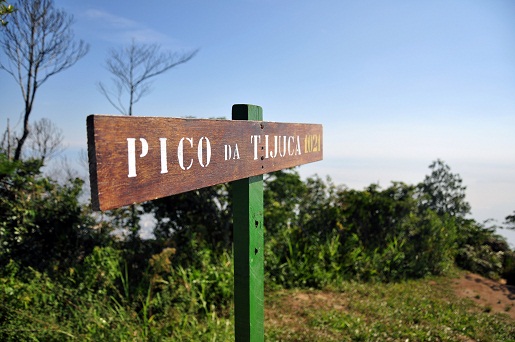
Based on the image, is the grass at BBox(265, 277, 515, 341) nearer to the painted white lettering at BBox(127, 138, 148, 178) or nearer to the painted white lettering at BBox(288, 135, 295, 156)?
the painted white lettering at BBox(288, 135, 295, 156)

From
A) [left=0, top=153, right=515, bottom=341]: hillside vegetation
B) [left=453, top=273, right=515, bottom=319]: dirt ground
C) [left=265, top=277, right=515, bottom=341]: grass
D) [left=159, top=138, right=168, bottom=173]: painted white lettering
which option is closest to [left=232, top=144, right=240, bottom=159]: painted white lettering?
[left=159, top=138, right=168, bottom=173]: painted white lettering

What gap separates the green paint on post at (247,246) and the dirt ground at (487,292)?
4149mm

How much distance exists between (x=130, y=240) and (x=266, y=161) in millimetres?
3639

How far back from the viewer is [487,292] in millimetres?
5430

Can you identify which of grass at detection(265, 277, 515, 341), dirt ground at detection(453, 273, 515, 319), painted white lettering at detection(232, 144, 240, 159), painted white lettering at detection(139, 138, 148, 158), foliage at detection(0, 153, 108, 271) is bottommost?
dirt ground at detection(453, 273, 515, 319)

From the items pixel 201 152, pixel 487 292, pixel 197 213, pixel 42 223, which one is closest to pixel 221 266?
pixel 197 213

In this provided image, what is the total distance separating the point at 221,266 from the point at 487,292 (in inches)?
164

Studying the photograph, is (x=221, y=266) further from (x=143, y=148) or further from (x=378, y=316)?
(x=143, y=148)

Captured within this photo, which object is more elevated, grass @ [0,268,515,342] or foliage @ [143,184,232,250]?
foliage @ [143,184,232,250]

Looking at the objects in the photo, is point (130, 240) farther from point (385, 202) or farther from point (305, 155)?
point (385, 202)

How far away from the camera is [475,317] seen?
13.6 ft

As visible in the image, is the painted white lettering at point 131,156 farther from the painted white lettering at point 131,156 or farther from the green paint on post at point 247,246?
the green paint on post at point 247,246

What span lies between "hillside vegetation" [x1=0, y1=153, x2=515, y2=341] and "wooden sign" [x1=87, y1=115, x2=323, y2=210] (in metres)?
1.05

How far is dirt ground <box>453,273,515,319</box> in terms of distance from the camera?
4855 millimetres
